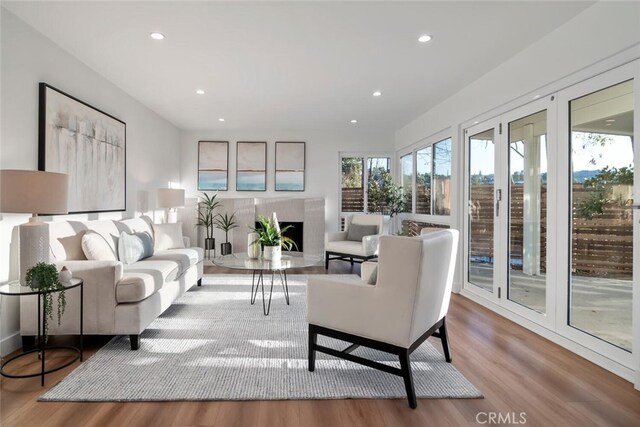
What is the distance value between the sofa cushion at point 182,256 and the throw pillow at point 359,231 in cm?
250

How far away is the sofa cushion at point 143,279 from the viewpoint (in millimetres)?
2590

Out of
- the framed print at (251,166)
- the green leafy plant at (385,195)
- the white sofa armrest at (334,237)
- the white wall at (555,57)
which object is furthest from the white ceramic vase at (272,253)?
→ the framed print at (251,166)

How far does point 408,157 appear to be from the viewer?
6.51 metres

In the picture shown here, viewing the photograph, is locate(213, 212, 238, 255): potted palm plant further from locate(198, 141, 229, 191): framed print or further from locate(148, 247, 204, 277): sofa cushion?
locate(148, 247, 204, 277): sofa cushion

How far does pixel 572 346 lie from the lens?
268cm

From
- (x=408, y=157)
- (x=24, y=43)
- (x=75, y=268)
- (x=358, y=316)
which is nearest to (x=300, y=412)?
(x=358, y=316)

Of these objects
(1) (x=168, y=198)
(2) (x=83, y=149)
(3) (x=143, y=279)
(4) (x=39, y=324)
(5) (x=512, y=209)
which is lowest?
(4) (x=39, y=324)

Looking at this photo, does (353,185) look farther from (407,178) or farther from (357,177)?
(407,178)

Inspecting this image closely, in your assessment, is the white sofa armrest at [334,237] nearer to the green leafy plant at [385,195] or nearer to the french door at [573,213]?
the green leafy plant at [385,195]

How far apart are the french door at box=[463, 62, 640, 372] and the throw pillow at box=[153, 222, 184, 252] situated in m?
3.70

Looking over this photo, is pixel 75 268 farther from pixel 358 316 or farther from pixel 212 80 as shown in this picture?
pixel 212 80

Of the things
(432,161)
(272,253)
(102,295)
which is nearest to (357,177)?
(432,161)

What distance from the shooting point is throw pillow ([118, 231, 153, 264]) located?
335 cm

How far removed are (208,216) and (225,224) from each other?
1.16ft
